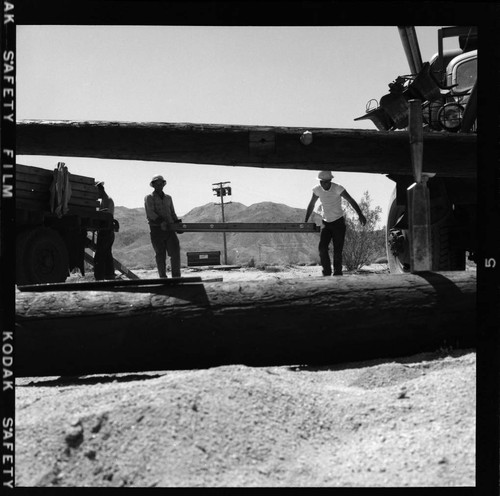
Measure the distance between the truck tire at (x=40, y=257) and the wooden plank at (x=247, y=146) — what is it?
524 centimetres

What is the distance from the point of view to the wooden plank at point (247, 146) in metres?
3.81

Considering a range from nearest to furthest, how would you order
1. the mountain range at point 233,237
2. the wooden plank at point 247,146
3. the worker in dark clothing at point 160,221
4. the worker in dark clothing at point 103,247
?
1. the wooden plank at point 247,146
2. the worker in dark clothing at point 160,221
3. the worker in dark clothing at point 103,247
4. the mountain range at point 233,237

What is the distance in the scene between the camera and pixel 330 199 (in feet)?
27.7

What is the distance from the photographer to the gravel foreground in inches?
80.1

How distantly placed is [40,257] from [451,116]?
6.30m

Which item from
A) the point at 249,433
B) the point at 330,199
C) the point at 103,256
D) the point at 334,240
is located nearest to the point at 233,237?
the point at 103,256

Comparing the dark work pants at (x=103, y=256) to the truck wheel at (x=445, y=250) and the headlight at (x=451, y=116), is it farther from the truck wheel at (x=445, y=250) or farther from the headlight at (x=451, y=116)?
the headlight at (x=451, y=116)

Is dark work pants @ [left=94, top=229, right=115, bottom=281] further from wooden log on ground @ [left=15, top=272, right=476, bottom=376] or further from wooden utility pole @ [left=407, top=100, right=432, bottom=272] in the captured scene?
wooden utility pole @ [left=407, top=100, right=432, bottom=272]

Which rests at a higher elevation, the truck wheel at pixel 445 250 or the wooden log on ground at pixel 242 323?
the truck wheel at pixel 445 250

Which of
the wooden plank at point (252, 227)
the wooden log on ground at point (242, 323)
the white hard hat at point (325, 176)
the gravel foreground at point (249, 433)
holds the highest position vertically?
the white hard hat at point (325, 176)

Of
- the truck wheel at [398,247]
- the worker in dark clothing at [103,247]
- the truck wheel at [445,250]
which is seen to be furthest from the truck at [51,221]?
the truck wheel at [445,250]

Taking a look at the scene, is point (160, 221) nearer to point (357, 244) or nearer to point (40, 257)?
point (40, 257)

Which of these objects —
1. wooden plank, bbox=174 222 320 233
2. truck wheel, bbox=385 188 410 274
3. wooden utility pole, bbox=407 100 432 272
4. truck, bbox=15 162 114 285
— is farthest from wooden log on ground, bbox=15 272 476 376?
wooden plank, bbox=174 222 320 233

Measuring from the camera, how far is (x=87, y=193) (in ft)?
34.4
